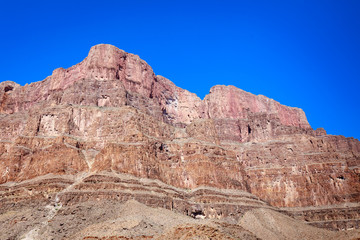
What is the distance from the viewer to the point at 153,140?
110 m

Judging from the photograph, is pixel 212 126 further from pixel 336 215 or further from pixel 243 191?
pixel 336 215

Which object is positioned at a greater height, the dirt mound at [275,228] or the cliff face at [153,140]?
the cliff face at [153,140]

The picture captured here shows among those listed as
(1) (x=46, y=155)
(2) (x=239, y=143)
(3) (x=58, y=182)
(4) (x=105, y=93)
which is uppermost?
(4) (x=105, y=93)

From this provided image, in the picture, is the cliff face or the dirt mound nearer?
the dirt mound

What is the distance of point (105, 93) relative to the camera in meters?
124

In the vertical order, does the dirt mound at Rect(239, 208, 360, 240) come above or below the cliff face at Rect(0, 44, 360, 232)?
below

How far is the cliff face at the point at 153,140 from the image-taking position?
100750 millimetres

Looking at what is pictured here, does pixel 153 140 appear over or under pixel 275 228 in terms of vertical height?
over

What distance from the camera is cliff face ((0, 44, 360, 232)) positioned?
10075 cm

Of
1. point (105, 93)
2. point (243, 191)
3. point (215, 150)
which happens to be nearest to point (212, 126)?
point (215, 150)

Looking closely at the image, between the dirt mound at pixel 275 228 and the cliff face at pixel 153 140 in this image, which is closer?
the dirt mound at pixel 275 228

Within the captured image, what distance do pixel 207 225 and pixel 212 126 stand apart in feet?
Answer: 237

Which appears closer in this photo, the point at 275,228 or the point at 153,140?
the point at 275,228

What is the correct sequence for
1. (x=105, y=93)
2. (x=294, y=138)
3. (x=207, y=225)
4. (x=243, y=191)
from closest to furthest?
(x=207, y=225) → (x=243, y=191) → (x=105, y=93) → (x=294, y=138)
